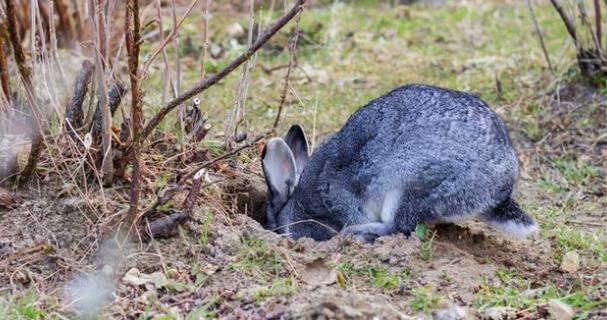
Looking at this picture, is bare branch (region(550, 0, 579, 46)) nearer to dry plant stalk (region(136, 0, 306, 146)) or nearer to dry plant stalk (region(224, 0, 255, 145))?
dry plant stalk (region(224, 0, 255, 145))

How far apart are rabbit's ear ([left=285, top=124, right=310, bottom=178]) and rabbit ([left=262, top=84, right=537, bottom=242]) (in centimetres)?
28

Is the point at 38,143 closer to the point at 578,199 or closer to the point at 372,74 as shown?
the point at 578,199

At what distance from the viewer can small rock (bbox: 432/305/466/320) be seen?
12.7ft

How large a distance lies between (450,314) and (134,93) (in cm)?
163

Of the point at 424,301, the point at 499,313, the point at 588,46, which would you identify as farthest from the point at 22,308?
the point at 588,46

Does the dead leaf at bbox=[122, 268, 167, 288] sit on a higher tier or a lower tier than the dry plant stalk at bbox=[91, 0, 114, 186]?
lower

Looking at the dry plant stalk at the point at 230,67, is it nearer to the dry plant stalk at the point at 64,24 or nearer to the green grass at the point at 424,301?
the green grass at the point at 424,301

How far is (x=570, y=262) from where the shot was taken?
4594 mm

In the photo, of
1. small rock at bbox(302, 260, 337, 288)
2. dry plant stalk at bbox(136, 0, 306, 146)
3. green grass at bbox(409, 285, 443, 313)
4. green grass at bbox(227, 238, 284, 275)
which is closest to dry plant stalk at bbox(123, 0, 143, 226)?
dry plant stalk at bbox(136, 0, 306, 146)

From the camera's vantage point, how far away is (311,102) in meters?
6.93

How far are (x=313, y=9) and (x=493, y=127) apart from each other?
538cm

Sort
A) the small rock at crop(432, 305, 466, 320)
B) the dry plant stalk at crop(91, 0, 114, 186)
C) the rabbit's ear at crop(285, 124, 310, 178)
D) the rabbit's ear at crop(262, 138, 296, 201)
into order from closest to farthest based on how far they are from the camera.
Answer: the small rock at crop(432, 305, 466, 320)
the dry plant stalk at crop(91, 0, 114, 186)
the rabbit's ear at crop(262, 138, 296, 201)
the rabbit's ear at crop(285, 124, 310, 178)

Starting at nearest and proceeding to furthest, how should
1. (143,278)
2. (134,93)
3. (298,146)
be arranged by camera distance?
(134,93) < (143,278) < (298,146)

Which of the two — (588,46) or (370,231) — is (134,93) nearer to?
(370,231)
